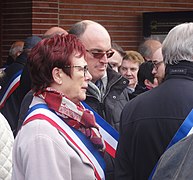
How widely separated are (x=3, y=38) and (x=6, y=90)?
3.36 m

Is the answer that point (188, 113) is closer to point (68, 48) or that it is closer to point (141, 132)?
point (141, 132)

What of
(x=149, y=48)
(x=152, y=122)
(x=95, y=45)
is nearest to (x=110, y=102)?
(x=95, y=45)

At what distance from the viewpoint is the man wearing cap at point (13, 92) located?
5984mm

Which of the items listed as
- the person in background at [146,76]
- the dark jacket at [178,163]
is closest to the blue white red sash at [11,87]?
the person in background at [146,76]

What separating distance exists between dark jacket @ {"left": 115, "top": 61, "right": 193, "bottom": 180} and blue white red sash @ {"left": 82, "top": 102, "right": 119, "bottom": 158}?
0.24 metres

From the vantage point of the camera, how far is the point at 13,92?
606 cm

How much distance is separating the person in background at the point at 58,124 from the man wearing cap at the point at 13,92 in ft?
7.83

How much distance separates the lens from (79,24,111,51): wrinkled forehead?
4.26 m

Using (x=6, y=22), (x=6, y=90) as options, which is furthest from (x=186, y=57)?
(x=6, y=22)

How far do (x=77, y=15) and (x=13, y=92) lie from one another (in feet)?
Result: 11.1

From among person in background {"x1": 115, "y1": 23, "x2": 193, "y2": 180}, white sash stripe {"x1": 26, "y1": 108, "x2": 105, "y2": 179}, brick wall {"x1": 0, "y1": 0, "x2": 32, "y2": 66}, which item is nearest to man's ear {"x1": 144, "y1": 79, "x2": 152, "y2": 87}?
person in background {"x1": 115, "y1": 23, "x2": 193, "y2": 180}

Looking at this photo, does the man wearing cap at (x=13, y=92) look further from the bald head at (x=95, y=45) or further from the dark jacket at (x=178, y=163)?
the dark jacket at (x=178, y=163)

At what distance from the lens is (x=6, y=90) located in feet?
20.2

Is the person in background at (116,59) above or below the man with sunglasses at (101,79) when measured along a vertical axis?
below
